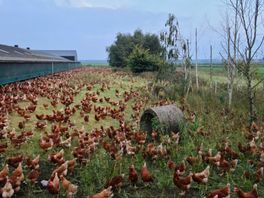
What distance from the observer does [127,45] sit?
177ft

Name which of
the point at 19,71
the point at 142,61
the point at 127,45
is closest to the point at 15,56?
the point at 19,71

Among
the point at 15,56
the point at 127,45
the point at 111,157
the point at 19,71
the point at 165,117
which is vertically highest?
the point at 127,45

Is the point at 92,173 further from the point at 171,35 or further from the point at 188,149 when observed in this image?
the point at 171,35

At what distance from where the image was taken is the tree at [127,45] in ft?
171

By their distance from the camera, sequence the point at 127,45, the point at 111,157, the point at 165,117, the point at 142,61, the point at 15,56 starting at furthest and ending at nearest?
the point at 127,45
the point at 142,61
the point at 15,56
the point at 165,117
the point at 111,157

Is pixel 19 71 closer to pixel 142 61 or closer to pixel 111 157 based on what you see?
pixel 111 157

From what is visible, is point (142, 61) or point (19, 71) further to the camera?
point (142, 61)

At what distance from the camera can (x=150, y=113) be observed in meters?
8.35

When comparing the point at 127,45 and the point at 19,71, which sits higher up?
the point at 127,45

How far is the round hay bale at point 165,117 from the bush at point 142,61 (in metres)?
26.8

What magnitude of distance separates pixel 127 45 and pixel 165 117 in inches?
1839

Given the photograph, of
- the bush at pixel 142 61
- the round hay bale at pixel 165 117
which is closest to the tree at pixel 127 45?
the bush at pixel 142 61

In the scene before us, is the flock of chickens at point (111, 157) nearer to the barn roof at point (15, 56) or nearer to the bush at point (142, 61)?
the barn roof at point (15, 56)

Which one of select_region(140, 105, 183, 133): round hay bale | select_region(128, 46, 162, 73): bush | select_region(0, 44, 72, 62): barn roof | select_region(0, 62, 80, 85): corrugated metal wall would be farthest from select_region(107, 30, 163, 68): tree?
select_region(140, 105, 183, 133): round hay bale
